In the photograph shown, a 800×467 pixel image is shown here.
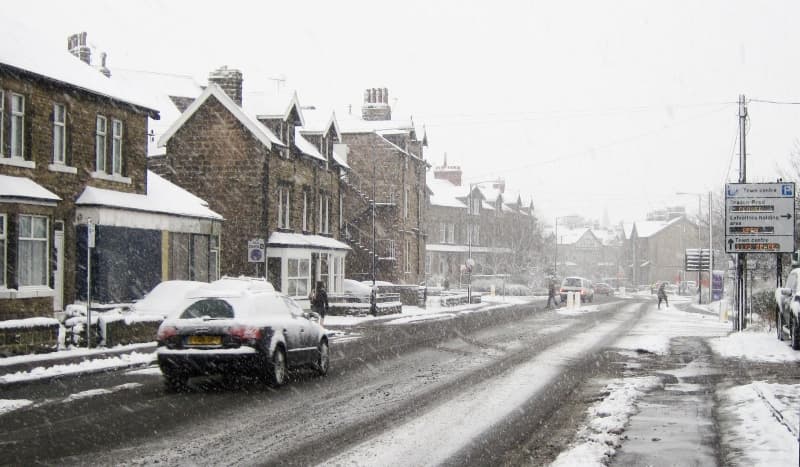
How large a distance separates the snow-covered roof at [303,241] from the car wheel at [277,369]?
24083 millimetres

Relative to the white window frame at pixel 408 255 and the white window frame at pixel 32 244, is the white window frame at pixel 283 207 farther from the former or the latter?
the white window frame at pixel 408 255

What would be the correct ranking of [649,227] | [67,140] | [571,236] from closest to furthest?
Result: [67,140] → [649,227] → [571,236]

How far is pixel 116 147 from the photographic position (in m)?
29.0

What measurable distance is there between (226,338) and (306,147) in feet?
98.0

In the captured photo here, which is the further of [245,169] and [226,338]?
[245,169]

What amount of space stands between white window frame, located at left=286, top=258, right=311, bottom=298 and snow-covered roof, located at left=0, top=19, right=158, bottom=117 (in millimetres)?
11586

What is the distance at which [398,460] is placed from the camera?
8.84 metres

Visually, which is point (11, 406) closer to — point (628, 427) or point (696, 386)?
point (628, 427)

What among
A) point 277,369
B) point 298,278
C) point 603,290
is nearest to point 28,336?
point 277,369

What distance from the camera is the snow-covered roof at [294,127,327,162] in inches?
1655

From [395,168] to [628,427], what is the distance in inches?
1882

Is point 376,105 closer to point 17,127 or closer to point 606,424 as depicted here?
point 17,127

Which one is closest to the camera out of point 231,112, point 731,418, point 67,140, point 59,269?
point 731,418

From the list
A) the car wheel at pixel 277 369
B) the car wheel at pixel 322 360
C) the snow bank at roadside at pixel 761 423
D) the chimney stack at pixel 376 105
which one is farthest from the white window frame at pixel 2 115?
the chimney stack at pixel 376 105
